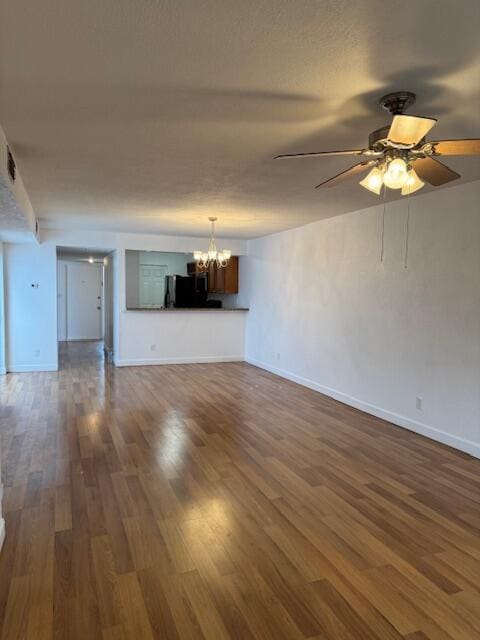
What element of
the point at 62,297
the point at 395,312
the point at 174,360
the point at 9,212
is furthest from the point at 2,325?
the point at 395,312

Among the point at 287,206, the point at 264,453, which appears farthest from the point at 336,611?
the point at 287,206

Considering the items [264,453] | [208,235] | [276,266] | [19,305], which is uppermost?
[208,235]

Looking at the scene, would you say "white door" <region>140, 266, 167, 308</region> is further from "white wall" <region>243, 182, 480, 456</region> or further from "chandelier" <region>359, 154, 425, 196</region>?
"chandelier" <region>359, 154, 425, 196</region>

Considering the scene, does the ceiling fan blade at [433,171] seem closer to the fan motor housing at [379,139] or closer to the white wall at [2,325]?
the fan motor housing at [379,139]

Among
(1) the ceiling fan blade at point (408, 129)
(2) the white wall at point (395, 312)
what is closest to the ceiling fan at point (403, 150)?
(1) the ceiling fan blade at point (408, 129)

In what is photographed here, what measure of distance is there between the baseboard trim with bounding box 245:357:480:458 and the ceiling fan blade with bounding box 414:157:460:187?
2.34 m

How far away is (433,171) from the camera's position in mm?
2322

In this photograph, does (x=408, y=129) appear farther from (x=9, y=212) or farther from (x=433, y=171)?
(x=9, y=212)

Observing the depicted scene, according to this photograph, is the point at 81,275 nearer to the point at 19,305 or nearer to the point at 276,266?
the point at 19,305

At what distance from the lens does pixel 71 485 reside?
2.87m

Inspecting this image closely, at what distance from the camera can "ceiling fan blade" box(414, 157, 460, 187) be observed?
222 cm

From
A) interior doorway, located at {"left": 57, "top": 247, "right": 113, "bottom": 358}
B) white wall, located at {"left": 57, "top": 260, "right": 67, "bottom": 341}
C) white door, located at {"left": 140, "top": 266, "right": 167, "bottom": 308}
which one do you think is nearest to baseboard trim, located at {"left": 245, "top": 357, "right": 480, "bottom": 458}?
white door, located at {"left": 140, "top": 266, "right": 167, "bottom": 308}

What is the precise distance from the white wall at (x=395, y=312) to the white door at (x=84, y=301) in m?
6.19

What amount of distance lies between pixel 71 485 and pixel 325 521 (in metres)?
1.73
